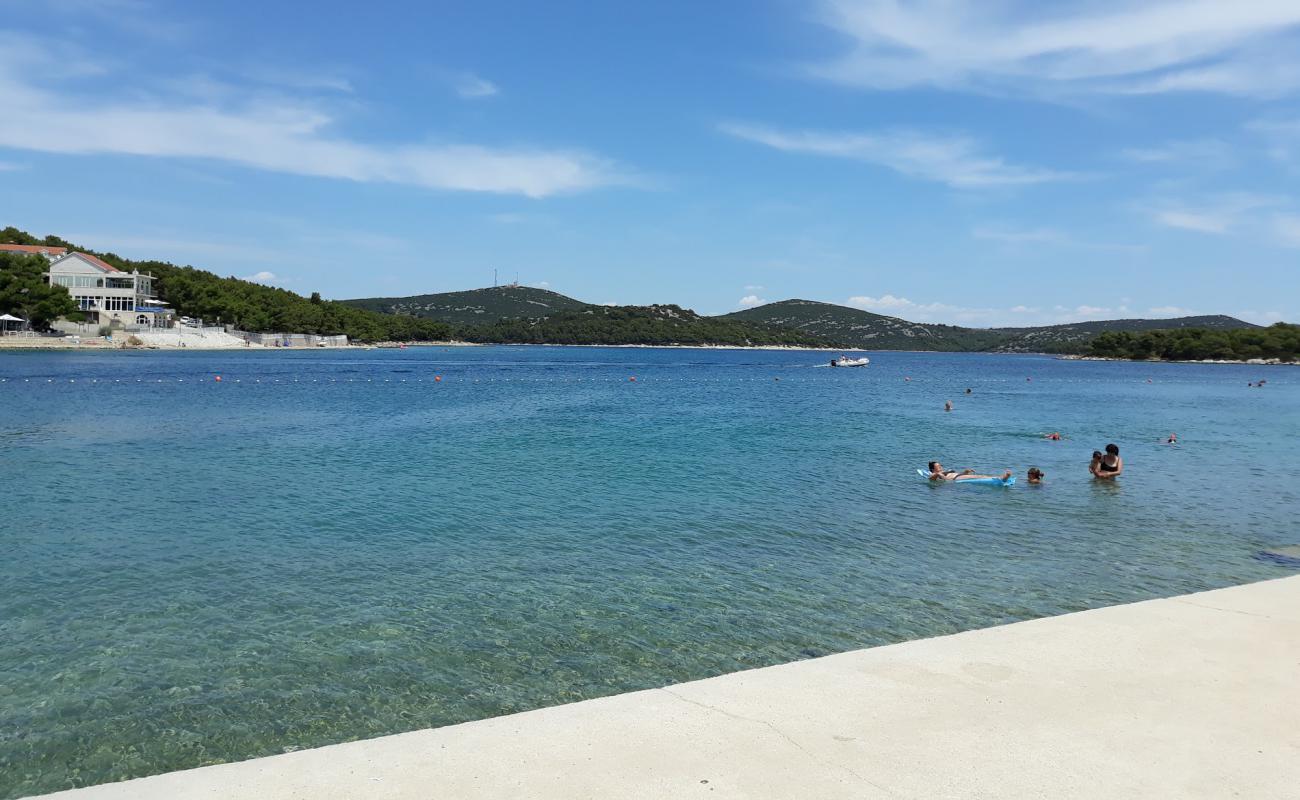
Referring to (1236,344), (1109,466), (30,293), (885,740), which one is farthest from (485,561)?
(1236,344)

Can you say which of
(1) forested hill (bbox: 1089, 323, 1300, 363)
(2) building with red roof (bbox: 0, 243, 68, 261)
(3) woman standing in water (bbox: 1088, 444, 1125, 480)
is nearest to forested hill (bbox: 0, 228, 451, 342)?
(2) building with red roof (bbox: 0, 243, 68, 261)

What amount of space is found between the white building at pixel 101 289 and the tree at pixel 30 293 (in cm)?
595

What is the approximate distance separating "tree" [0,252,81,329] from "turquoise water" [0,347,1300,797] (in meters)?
91.7

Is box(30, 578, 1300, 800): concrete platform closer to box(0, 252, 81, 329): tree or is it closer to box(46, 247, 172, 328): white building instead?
box(0, 252, 81, 329): tree

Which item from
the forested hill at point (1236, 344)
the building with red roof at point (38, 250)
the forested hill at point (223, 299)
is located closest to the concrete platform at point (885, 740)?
the building with red roof at point (38, 250)

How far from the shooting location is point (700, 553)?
15477 mm

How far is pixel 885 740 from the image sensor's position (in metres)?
6.20

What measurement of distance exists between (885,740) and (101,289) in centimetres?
14967

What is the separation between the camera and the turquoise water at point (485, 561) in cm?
895

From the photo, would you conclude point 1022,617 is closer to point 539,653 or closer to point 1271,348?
point 539,653

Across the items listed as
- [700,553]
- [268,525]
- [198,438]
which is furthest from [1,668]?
[198,438]

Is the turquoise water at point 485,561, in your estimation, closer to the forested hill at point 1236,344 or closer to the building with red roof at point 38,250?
the building with red roof at point 38,250

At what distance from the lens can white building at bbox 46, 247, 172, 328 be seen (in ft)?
402

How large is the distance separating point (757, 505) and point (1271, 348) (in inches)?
8438
